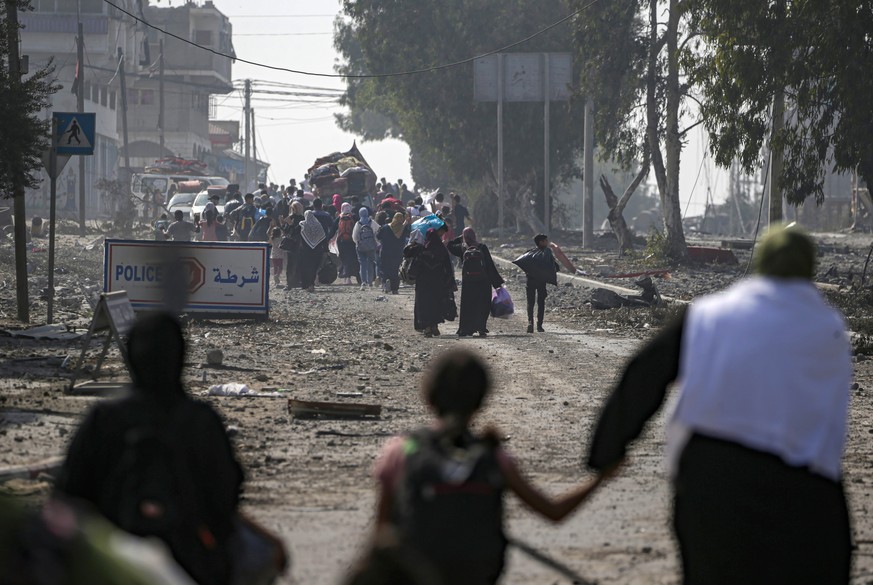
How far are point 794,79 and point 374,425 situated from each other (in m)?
15.1

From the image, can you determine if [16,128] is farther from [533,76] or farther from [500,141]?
[500,141]

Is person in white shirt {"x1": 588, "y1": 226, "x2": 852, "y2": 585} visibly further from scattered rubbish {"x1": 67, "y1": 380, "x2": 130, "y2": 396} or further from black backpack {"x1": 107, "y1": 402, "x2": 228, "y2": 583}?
scattered rubbish {"x1": 67, "y1": 380, "x2": 130, "y2": 396}

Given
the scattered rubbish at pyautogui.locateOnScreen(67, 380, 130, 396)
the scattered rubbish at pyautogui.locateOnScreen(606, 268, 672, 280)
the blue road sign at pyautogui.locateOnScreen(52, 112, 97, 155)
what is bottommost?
the scattered rubbish at pyautogui.locateOnScreen(67, 380, 130, 396)

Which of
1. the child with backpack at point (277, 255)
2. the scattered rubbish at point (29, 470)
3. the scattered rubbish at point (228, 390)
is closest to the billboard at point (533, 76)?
the child with backpack at point (277, 255)

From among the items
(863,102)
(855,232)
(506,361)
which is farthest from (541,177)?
(506,361)

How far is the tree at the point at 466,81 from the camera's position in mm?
54250

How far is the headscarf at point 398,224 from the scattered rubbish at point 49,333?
33.2 ft

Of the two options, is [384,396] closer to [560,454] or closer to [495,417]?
[495,417]

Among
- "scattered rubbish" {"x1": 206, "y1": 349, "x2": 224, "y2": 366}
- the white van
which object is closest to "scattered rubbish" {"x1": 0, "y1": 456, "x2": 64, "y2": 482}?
"scattered rubbish" {"x1": 206, "y1": 349, "x2": 224, "y2": 366}

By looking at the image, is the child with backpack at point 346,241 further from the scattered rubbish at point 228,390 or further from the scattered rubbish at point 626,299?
the scattered rubbish at point 228,390

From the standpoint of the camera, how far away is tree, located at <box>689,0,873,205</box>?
22984mm

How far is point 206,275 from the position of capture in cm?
1894

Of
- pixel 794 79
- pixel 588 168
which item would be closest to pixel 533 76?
pixel 588 168

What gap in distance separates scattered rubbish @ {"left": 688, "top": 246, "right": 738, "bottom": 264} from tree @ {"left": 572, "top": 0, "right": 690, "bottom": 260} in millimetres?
1038
